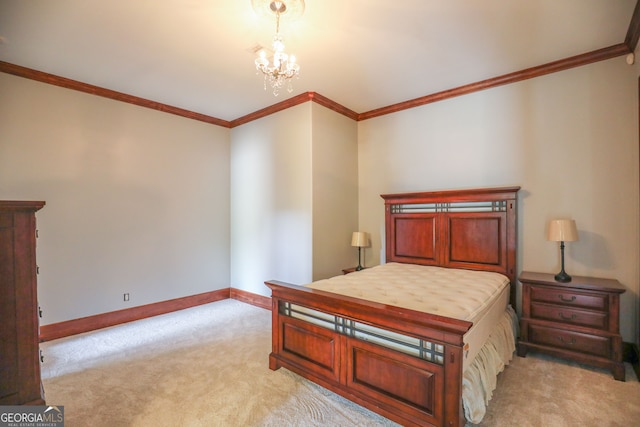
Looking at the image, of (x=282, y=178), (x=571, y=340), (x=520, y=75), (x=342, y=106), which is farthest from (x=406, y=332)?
(x=342, y=106)

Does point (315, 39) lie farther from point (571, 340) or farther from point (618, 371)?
point (618, 371)

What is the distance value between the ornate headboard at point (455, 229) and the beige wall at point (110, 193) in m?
2.94

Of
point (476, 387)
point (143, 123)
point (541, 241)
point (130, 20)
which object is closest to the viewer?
point (476, 387)

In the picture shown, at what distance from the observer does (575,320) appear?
2664 millimetres

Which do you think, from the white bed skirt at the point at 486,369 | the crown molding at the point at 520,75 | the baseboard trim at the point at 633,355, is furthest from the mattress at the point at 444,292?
the crown molding at the point at 520,75

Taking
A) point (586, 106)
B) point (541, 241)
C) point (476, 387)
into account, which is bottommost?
point (476, 387)

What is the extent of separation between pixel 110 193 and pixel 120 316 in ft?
5.24

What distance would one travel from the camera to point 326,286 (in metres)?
2.65

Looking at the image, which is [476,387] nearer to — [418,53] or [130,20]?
[418,53]

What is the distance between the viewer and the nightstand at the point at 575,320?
2.50 meters

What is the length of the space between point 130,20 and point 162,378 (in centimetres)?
302

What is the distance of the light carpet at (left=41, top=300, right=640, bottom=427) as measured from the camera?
201 cm

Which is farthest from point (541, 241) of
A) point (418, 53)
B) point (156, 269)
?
point (156, 269)

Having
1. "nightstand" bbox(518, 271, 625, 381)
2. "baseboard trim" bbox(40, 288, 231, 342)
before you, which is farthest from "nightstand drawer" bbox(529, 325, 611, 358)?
"baseboard trim" bbox(40, 288, 231, 342)
